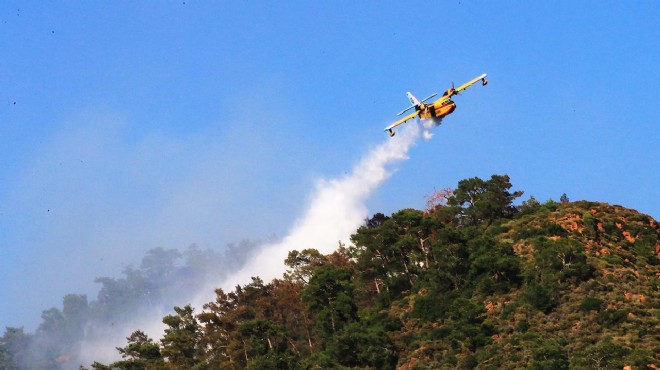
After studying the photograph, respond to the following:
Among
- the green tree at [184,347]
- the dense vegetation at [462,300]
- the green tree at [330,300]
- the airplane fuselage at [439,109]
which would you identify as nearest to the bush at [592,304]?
the dense vegetation at [462,300]

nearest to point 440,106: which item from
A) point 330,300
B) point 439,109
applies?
point 439,109

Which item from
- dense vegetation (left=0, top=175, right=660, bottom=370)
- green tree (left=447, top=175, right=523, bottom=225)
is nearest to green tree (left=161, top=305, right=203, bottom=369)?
dense vegetation (left=0, top=175, right=660, bottom=370)

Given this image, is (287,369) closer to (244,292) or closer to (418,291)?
(418,291)

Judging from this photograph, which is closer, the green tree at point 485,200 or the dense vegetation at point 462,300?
the dense vegetation at point 462,300

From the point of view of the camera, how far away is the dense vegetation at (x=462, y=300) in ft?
254

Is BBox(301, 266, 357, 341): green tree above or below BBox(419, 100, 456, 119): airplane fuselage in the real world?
below

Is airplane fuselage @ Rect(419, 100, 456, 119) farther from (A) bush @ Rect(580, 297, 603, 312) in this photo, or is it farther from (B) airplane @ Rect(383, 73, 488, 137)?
(A) bush @ Rect(580, 297, 603, 312)

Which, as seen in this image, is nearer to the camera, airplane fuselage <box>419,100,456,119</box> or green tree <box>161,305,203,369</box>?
airplane fuselage <box>419,100,456,119</box>

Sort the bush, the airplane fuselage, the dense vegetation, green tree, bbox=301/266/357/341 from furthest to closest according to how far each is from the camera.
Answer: green tree, bbox=301/266/357/341 → the airplane fuselage → the bush → the dense vegetation

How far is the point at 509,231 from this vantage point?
10281 centimetres

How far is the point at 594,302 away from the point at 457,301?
13053 millimetres

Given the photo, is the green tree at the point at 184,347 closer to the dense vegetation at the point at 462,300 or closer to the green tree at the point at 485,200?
the dense vegetation at the point at 462,300

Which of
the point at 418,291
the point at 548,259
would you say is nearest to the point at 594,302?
the point at 548,259

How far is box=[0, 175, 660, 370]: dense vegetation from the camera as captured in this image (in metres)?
77.6
